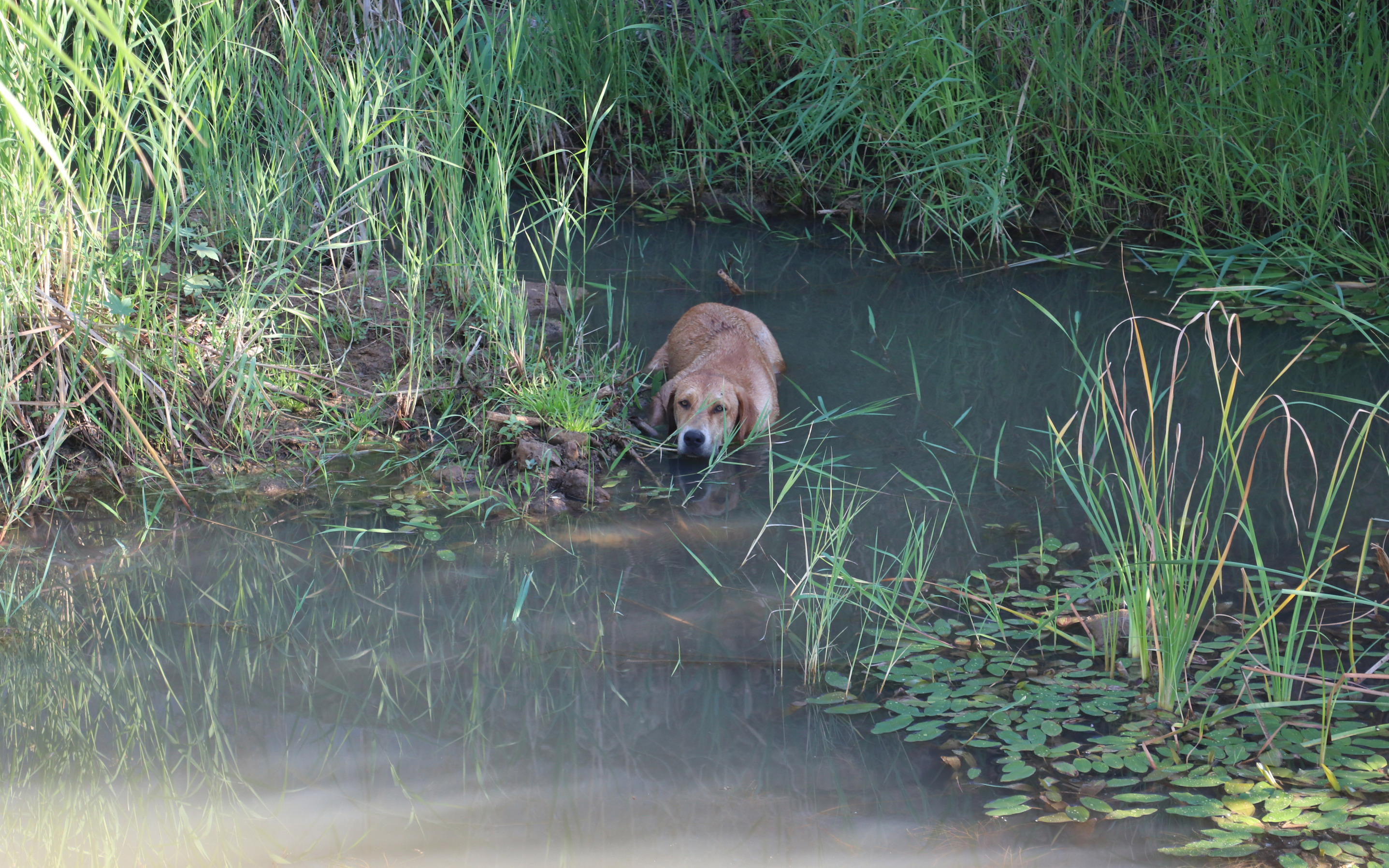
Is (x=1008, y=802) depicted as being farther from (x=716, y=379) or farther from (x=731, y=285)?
(x=731, y=285)

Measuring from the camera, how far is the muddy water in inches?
104

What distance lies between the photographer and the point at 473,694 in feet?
10.5

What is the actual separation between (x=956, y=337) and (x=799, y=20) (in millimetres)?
2877

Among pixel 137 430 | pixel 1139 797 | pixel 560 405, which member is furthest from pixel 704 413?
pixel 1139 797

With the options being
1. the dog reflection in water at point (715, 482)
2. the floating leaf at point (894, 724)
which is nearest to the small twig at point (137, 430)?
the dog reflection in water at point (715, 482)

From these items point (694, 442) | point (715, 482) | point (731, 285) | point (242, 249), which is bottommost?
point (715, 482)

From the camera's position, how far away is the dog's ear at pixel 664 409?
510 cm

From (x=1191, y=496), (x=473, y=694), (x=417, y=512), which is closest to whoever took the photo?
(x=473, y=694)

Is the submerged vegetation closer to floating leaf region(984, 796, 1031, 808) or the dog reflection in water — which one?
floating leaf region(984, 796, 1031, 808)

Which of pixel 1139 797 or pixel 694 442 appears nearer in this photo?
pixel 1139 797

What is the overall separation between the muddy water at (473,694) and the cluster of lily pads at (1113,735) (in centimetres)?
10

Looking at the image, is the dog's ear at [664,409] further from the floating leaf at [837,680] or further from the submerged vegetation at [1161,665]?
the floating leaf at [837,680]

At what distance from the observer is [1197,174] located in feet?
21.9

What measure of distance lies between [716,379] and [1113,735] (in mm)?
2469
